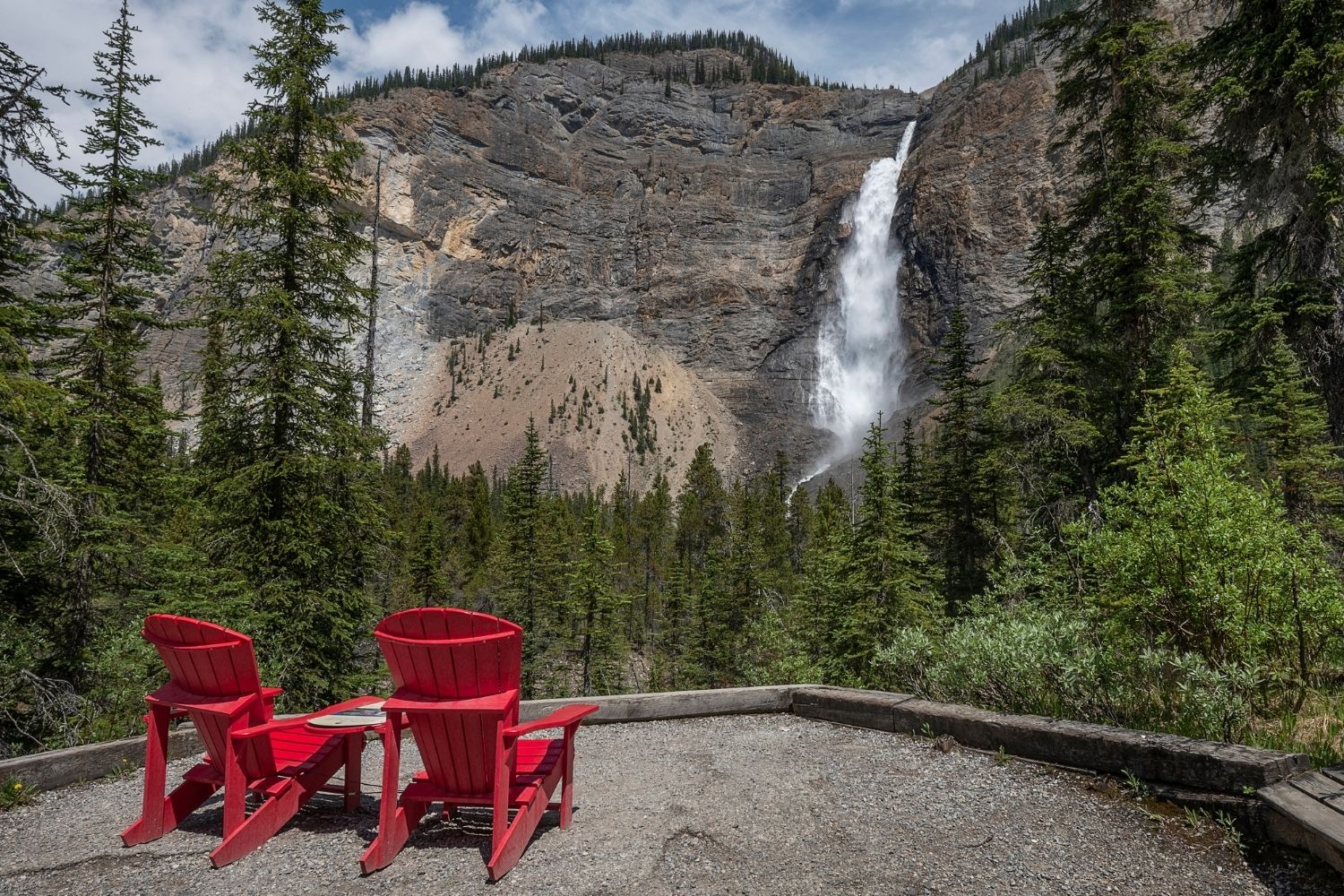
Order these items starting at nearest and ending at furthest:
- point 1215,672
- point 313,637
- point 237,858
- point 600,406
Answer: point 237,858
point 1215,672
point 313,637
point 600,406

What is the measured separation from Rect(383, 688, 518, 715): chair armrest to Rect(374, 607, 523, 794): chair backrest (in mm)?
23

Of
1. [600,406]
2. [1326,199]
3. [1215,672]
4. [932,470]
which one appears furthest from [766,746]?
[600,406]

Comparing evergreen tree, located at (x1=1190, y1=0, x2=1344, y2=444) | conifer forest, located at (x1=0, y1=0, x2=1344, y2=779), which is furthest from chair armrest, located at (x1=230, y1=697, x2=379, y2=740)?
evergreen tree, located at (x1=1190, y1=0, x2=1344, y2=444)

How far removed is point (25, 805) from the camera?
4.62 metres

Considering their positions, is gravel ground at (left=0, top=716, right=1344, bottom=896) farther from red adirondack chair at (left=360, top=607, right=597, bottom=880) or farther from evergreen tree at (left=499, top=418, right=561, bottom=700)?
evergreen tree at (left=499, top=418, right=561, bottom=700)

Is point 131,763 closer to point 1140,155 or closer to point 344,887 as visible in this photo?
point 344,887

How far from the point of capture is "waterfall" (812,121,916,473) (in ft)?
302

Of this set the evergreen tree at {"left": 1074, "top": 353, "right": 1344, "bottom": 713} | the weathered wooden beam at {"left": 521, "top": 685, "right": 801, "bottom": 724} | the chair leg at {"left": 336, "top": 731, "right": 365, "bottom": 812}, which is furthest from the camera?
the weathered wooden beam at {"left": 521, "top": 685, "right": 801, "bottom": 724}

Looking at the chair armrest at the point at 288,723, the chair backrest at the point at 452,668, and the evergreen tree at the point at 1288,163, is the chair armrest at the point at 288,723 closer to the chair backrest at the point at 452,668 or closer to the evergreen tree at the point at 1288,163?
the chair backrest at the point at 452,668

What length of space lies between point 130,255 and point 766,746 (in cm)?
1162

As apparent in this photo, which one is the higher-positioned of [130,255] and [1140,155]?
[1140,155]

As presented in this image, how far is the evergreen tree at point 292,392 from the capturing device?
8.88 metres

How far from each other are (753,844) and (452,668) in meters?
1.81

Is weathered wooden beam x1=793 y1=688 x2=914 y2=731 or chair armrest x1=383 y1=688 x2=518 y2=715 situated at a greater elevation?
chair armrest x1=383 y1=688 x2=518 y2=715
